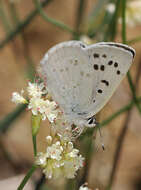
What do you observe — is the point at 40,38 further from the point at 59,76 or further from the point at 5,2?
the point at 59,76

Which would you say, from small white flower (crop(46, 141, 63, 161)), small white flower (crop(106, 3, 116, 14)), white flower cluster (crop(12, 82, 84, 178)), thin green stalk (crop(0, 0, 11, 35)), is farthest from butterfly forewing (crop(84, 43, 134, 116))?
thin green stalk (crop(0, 0, 11, 35))

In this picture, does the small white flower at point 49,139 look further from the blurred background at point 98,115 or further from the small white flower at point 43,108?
the blurred background at point 98,115

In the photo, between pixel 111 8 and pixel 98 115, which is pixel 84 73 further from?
pixel 111 8

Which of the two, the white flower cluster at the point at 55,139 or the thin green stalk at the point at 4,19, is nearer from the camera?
the white flower cluster at the point at 55,139

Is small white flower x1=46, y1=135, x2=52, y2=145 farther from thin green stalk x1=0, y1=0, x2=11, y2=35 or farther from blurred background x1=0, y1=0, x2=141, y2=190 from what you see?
thin green stalk x1=0, y1=0, x2=11, y2=35

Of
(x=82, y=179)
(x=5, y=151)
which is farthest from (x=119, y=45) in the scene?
(x=5, y=151)

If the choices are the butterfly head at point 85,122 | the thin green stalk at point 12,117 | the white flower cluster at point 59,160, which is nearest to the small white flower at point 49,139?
the white flower cluster at point 59,160
